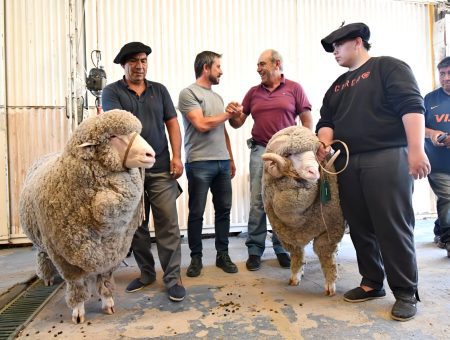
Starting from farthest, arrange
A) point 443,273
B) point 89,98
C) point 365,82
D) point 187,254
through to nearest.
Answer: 1. point 89,98
2. point 187,254
3. point 443,273
4. point 365,82

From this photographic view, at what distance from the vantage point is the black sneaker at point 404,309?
205cm

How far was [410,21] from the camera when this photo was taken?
579 cm

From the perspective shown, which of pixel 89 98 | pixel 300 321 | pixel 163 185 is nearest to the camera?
pixel 300 321

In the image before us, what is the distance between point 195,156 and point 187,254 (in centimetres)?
144

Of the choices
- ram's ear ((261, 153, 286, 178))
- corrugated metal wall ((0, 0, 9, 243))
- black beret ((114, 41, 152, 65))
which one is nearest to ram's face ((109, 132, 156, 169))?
ram's ear ((261, 153, 286, 178))

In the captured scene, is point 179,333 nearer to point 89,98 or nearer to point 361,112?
point 361,112

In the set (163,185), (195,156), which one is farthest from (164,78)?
(163,185)

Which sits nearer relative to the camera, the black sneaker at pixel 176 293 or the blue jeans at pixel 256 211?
the black sneaker at pixel 176 293

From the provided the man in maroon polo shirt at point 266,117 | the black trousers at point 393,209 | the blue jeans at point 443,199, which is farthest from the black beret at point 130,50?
the blue jeans at point 443,199

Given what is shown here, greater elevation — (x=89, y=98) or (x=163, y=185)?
(x=89, y=98)

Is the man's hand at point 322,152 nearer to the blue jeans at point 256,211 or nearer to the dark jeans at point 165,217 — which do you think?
the blue jeans at point 256,211

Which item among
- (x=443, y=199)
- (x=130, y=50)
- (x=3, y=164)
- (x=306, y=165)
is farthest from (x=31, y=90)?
(x=443, y=199)

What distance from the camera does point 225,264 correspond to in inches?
127

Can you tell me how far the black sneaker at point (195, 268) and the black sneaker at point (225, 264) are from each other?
22cm
